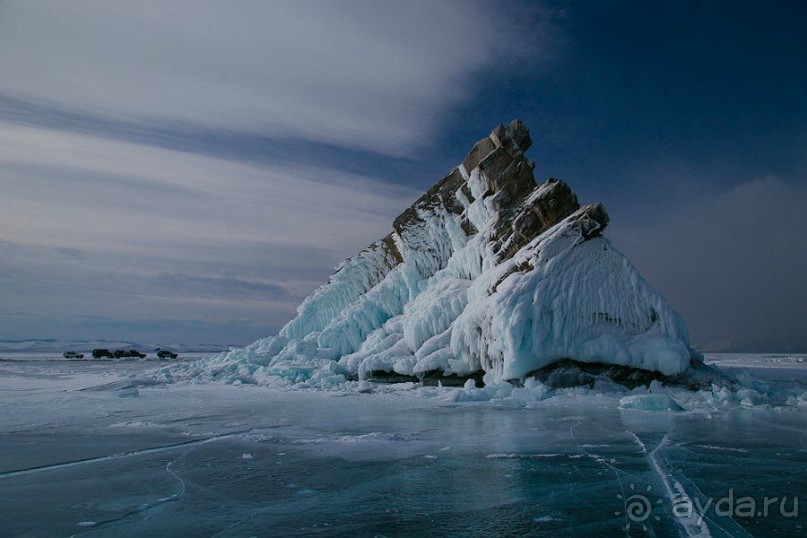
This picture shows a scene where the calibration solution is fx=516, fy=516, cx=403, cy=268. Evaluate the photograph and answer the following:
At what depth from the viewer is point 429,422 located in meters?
9.57

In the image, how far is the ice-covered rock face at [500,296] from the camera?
14047mm

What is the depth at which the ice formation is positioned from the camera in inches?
553

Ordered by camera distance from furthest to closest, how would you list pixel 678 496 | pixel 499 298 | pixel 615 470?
pixel 499 298 < pixel 615 470 < pixel 678 496

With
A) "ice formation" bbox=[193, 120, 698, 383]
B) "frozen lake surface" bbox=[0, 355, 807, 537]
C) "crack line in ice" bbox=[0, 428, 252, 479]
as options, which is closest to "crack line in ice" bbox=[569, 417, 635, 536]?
"frozen lake surface" bbox=[0, 355, 807, 537]

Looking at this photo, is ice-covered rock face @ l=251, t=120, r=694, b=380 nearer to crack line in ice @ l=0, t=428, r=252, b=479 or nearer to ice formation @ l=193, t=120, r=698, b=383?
ice formation @ l=193, t=120, r=698, b=383

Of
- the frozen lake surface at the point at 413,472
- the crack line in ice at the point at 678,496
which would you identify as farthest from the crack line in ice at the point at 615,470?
the crack line in ice at the point at 678,496

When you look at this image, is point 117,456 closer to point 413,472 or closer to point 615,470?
point 413,472

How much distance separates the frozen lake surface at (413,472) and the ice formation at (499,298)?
2.97 m

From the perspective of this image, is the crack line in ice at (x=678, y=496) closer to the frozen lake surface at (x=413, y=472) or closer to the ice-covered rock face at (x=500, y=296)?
the frozen lake surface at (x=413, y=472)

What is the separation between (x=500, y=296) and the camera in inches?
581

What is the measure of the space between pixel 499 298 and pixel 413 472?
9560mm

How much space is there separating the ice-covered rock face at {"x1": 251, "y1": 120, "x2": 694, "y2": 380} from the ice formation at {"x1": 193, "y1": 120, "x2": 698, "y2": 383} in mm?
38

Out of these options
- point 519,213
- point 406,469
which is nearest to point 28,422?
point 406,469

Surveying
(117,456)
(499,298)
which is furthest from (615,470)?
(499,298)
